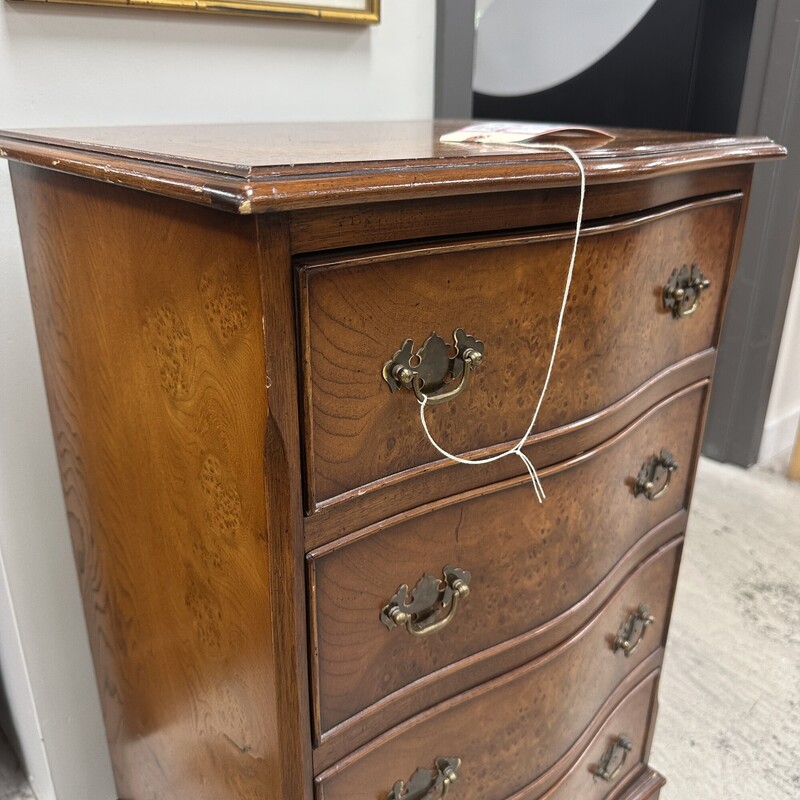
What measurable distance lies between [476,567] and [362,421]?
227mm

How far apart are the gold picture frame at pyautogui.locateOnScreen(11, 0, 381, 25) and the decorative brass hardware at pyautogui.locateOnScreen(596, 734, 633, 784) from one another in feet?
3.48

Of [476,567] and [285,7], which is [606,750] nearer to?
[476,567]

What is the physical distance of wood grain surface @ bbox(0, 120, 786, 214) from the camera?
448 mm

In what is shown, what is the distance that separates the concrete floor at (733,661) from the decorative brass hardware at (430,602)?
87 cm

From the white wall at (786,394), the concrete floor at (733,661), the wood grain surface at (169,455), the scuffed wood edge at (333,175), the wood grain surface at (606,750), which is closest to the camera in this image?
the scuffed wood edge at (333,175)

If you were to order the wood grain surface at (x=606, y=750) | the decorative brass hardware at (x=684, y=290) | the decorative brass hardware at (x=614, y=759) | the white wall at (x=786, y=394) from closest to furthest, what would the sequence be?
the decorative brass hardware at (x=684, y=290), the wood grain surface at (x=606, y=750), the decorative brass hardware at (x=614, y=759), the white wall at (x=786, y=394)

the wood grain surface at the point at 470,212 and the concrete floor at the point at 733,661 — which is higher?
the wood grain surface at the point at 470,212

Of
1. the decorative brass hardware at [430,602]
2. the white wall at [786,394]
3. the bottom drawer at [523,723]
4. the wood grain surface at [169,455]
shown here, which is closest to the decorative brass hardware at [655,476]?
the bottom drawer at [523,723]

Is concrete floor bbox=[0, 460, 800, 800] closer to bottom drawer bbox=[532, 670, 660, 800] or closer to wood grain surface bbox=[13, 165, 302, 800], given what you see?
bottom drawer bbox=[532, 670, 660, 800]

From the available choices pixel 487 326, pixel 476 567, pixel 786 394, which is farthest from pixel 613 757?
pixel 786 394

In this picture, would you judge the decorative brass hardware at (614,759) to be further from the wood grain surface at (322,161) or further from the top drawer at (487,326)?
the wood grain surface at (322,161)

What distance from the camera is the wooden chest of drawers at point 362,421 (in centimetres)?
52

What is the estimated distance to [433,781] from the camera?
0.76 meters

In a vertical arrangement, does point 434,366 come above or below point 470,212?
below
